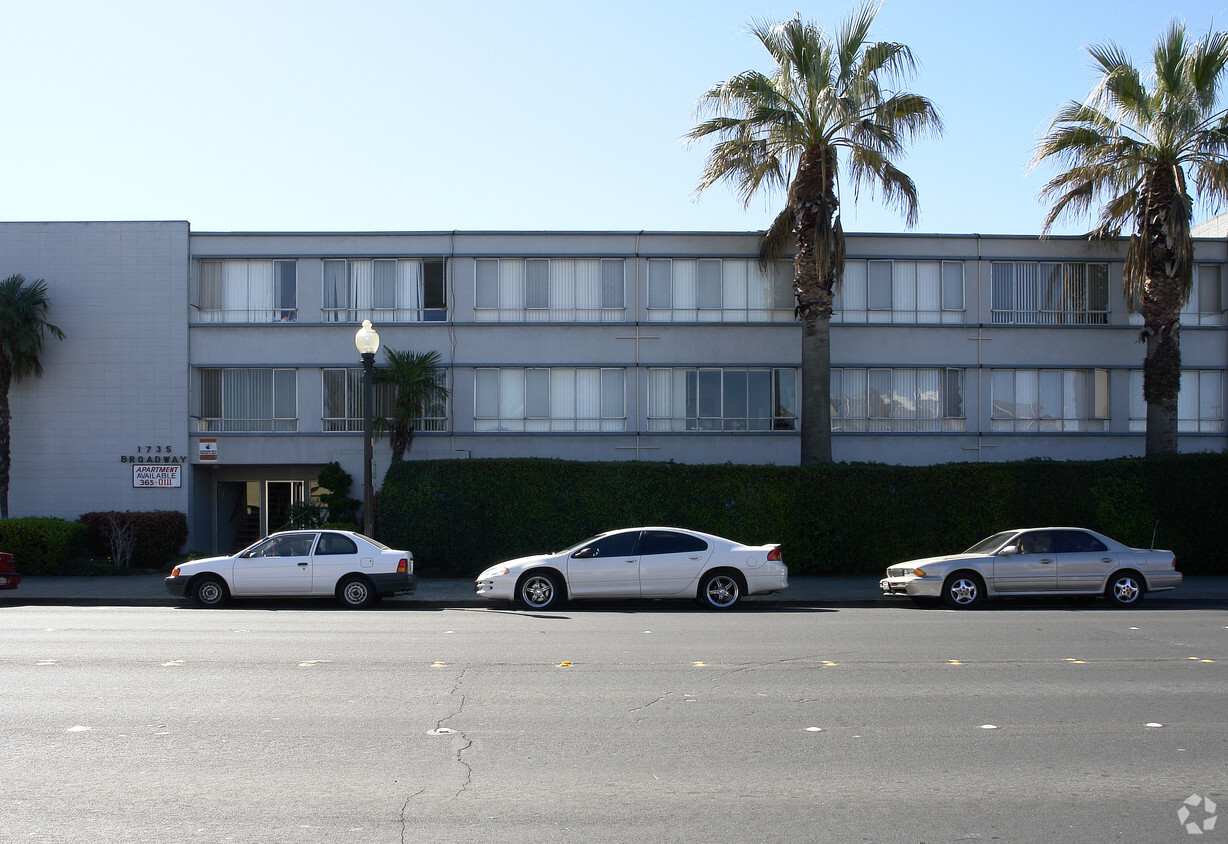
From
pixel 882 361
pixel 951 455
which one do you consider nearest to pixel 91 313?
pixel 882 361

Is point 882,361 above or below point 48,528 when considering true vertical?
above

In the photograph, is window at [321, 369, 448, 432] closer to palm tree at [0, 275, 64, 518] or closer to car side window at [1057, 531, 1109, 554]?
palm tree at [0, 275, 64, 518]

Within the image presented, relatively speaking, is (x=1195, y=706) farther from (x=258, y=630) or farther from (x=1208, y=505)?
(x=1208, y=505)

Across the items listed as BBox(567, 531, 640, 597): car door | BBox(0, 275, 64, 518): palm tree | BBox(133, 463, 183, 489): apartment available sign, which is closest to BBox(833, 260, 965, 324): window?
BBox(567, 531, 640, 597): car door

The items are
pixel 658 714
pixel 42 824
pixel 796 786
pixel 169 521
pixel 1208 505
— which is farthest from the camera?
pixel 169 521

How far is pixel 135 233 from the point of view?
82.3ft

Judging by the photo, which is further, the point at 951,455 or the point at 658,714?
the point at 951,455

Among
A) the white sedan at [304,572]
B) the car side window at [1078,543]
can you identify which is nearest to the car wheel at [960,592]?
the car side window at [1078,543]

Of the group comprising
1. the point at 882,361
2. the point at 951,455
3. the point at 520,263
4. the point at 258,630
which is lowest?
the point at 258,630

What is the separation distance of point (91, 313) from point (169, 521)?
19.6 feet

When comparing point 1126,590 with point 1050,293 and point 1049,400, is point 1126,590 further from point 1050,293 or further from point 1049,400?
point 1050,293

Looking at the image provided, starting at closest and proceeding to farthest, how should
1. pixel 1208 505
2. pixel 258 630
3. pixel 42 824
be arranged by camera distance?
pixel 42 824 < pixel 258 630 < pixel 1208 505

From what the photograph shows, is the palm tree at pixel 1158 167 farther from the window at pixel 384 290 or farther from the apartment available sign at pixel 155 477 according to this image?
the apartment available sign at pixel 155 477

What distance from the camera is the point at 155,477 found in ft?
81.3
